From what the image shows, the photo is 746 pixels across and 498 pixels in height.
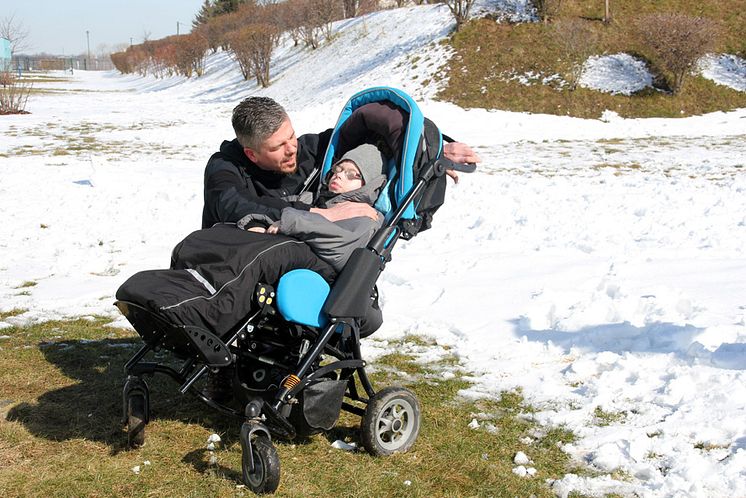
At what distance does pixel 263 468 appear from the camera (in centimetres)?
312

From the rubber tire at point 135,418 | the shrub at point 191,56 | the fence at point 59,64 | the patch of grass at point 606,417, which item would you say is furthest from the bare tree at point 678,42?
the fence at point 59,64

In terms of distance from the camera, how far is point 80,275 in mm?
7305

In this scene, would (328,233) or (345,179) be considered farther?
(345,179)

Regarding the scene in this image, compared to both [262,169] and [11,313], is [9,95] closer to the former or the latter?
[11,313]

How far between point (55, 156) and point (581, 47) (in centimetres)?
1543

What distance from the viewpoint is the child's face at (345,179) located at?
3881mm

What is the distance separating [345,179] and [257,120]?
562mm

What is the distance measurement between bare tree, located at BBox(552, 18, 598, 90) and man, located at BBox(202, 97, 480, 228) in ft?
63.5

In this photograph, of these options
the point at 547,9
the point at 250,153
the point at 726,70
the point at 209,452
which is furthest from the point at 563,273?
the point at 547,9

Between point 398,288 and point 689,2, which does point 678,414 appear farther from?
point 689,2

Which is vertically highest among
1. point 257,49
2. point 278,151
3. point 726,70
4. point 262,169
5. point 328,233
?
point 257,49

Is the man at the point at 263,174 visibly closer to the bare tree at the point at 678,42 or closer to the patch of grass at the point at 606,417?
the patch of grass at the point at 606,417

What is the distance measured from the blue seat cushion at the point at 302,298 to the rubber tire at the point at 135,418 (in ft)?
3.00

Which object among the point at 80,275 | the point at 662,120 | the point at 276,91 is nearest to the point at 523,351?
the point at 80,275
